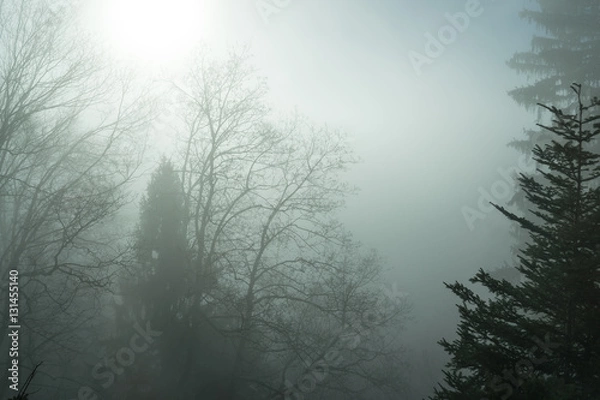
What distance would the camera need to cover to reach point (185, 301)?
14.1 m

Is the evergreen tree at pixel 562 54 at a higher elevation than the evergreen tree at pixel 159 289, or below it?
higher

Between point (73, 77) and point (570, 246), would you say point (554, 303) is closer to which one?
point (570, 246)

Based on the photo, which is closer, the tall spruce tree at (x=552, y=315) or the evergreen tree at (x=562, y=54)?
the tall spruce tree at (x=552, y=315)

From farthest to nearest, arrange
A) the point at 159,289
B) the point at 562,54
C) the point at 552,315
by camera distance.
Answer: the point at 562,54
the point at 159,289
the point at 552,315

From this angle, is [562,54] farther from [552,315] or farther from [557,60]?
[552,315]

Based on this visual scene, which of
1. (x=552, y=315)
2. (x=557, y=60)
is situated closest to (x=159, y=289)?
(x=552, y=315)

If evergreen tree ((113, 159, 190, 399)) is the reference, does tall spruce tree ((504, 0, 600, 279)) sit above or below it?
above

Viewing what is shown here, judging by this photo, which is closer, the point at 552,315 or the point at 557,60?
the point at 552,315

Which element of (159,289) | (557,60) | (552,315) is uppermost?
(557,60)

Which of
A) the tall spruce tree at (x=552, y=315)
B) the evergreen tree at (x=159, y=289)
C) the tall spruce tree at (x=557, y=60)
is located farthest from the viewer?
the tall spruce tree at (x=557, y=60)

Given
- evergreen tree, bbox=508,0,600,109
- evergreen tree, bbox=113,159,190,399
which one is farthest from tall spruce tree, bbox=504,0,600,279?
evergreen tree, bbox=113,159,190,399

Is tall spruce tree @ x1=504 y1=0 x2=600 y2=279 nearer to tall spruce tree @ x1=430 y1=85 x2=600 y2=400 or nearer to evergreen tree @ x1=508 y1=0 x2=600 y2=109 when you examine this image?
evergreen tree @ x1=508 y1=0 x2=600 y2=109

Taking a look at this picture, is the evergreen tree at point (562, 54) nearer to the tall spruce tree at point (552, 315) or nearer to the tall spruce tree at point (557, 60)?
the tall spruce tree at point (557, 60)

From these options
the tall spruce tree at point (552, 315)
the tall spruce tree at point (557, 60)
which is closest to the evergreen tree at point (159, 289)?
the tall spruce tree at point (552, 315)
